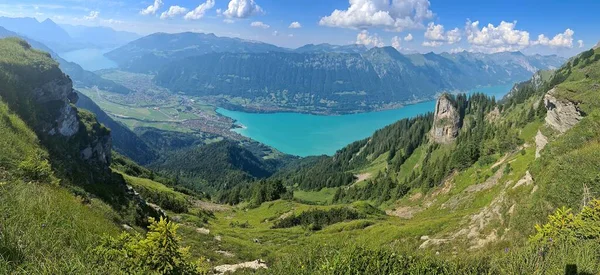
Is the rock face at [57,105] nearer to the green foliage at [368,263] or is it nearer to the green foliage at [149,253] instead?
the green foliage at [149,253]

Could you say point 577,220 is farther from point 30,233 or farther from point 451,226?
point 451,226

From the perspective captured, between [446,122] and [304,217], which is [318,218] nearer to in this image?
[304,217]

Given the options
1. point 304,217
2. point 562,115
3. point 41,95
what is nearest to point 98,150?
point 41,95

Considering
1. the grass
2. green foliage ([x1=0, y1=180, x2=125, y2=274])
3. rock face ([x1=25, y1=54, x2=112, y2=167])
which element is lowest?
the grass

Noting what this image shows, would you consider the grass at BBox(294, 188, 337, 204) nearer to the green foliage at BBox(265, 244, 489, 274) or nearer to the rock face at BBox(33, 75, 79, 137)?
the rock face at BBox(33, 75, 79, 137)

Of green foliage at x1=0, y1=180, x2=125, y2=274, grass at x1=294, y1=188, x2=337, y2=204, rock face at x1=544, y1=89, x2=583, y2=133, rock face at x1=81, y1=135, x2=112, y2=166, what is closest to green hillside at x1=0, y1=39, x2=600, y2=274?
green foliage at x1=0, y1=180, x2=125, y2=274
